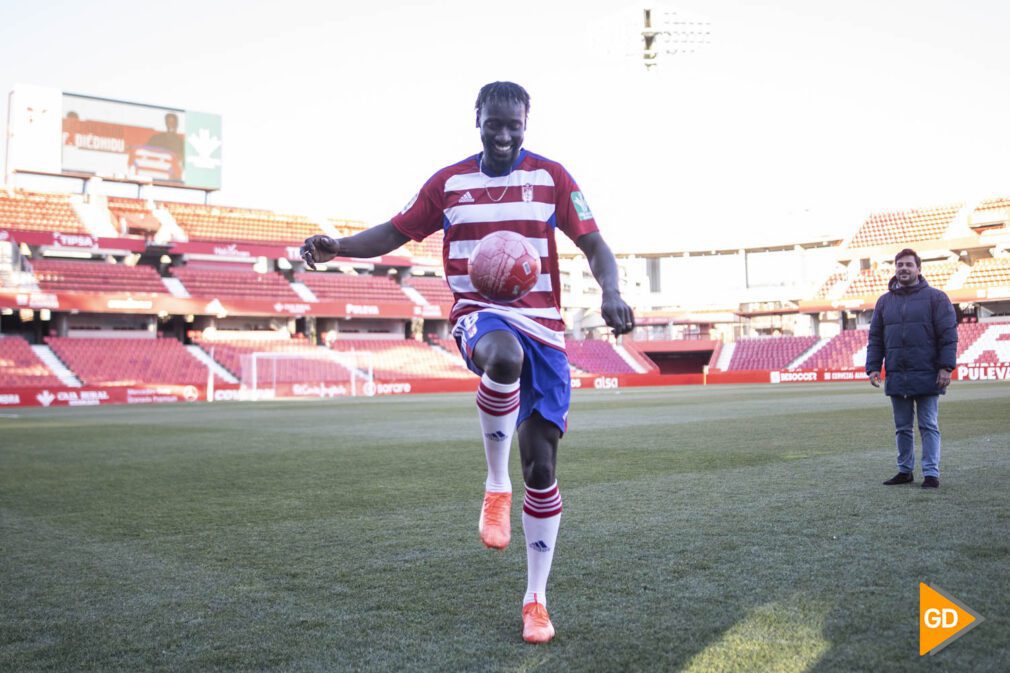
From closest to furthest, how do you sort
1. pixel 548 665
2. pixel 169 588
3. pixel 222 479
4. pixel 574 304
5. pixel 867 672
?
pixel 867 672
pixel 548 665
pixel 169 588
pixel 222 479
pixel 574 304

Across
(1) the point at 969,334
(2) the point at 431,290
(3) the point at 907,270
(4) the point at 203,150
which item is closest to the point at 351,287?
(2) the point at 431,290

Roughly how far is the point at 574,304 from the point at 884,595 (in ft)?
195

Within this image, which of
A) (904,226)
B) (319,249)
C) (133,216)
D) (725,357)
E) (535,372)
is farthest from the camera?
(904,226)

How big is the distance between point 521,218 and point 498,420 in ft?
2.75

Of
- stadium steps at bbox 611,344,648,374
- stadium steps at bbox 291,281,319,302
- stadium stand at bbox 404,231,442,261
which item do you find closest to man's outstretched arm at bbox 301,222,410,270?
stadium steps at bbox 291,281,319,302

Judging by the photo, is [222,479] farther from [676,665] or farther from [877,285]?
[877,285]

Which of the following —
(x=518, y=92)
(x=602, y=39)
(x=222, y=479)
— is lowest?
(x=222, y=479)

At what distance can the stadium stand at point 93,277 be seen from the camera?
40688 mm

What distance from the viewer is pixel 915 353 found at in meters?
6.67

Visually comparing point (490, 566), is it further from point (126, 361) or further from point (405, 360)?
point (405, 360)

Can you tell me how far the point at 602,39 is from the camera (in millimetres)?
57438

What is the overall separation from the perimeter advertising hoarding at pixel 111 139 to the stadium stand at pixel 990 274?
4285 cm

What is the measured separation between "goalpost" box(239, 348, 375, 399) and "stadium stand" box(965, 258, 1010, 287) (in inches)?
1266

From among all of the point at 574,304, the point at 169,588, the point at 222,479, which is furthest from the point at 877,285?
the point at 169,588
